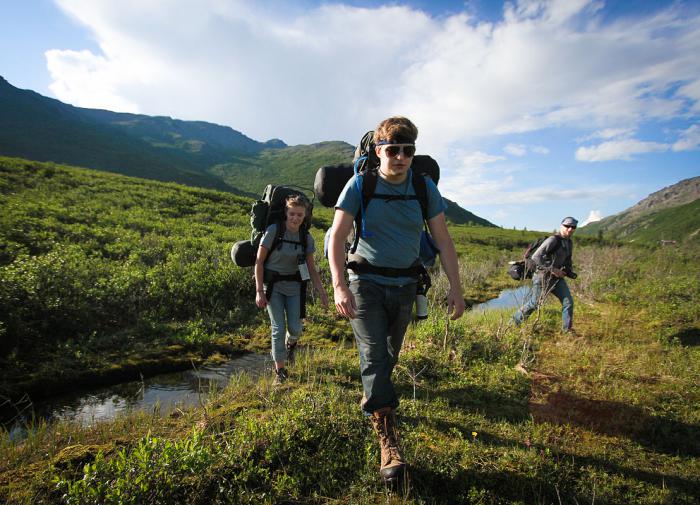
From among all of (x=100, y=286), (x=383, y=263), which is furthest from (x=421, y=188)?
(x=100, y=286)

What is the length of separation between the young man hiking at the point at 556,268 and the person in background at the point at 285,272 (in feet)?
16.3

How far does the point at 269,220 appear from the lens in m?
5.11

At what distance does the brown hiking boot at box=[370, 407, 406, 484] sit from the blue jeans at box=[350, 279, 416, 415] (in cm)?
10

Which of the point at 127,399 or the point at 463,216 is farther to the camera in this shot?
the point at 463,216

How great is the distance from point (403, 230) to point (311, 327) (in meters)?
5.52

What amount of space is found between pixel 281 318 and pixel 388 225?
2525 millimetres

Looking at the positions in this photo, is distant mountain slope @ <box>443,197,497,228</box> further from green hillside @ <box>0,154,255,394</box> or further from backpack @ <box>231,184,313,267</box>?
backpack @ <box>231,184,313,267</box>

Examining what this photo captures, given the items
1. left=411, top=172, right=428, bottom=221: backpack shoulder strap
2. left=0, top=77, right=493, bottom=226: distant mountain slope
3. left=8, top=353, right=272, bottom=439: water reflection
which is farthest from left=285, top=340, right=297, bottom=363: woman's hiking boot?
left=0, top=77, right=493, bottom=226: distant mountain slope

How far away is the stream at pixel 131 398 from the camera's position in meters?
4.49

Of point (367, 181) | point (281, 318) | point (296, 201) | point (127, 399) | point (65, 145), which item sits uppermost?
point (65, 145)

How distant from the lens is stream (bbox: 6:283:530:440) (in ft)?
14.7

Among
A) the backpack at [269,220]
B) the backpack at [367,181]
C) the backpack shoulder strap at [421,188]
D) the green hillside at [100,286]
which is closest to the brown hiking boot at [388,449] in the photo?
the backpack at [367,181]

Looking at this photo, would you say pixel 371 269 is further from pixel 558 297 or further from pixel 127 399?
pixel 558 297

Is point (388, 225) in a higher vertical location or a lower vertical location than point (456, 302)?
higher
